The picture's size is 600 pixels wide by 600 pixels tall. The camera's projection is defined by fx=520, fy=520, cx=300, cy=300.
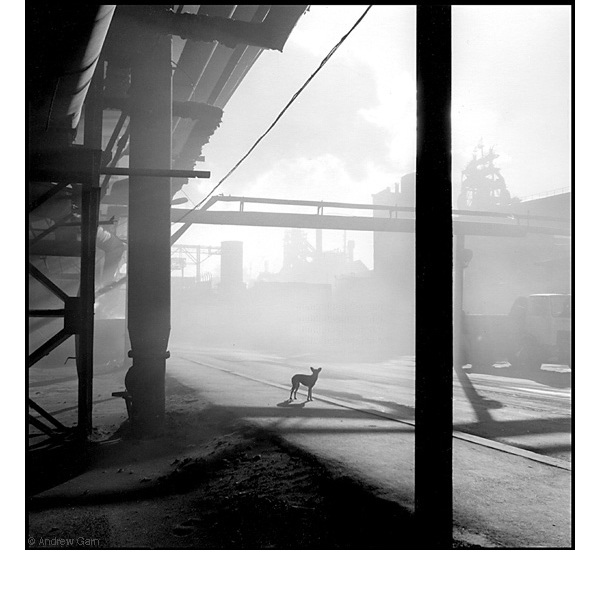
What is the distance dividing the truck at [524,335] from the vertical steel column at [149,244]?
12354 millimetres

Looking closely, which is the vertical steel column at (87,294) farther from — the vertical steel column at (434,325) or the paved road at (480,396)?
the vertical steel column at (434,325)

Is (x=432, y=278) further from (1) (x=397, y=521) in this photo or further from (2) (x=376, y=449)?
(2) (x=376, y=449)

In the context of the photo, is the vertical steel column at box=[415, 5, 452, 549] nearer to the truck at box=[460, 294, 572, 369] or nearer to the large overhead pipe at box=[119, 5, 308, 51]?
the large overhead pipe at box=[119, 5, 308, 51]

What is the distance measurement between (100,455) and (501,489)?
176 inches

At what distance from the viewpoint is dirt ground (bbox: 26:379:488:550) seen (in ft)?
12.7

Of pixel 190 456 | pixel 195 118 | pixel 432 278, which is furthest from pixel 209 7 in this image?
pixel 432 278

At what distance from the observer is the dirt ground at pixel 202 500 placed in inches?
152

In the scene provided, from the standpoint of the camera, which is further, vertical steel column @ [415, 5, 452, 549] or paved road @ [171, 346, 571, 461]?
paved road @ [171, 346, 571, 461]

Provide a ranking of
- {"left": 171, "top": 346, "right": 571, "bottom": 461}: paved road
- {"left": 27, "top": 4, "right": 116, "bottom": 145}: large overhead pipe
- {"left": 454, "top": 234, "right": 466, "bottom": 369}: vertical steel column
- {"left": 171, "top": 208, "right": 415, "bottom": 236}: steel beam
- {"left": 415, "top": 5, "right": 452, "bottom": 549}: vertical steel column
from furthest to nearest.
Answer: {"left": 171, "top": 208, "right": 415, "bottom": 236}: steel beam → {"left": 454, "top": 234, "right": 466, "bottom": 369}: vertical steel column → {"left": 171, "top": 346, "right": 571, "bottom": 461}: paved road → {"left": 27, "top": 4, "right": 116, "bottom": 145}: large overhead pipe → {"left": 415, "top": 5, "right": 452, "bottom": 549}: vertical steel column

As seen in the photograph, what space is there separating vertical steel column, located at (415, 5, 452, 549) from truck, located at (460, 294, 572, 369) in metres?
14.8

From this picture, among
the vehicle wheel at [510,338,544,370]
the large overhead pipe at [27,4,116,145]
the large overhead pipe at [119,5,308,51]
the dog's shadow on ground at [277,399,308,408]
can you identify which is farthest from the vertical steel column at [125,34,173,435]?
the vehicle wheel at [510,338,544,370]

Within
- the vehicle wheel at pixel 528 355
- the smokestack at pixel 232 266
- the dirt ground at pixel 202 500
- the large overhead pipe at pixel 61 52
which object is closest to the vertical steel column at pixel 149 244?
the dirt ground at pixel 202 500

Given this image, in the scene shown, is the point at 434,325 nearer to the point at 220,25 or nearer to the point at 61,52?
the point at 61,52

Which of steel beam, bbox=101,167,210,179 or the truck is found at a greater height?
steel beam, bbox=101,167,210,179
